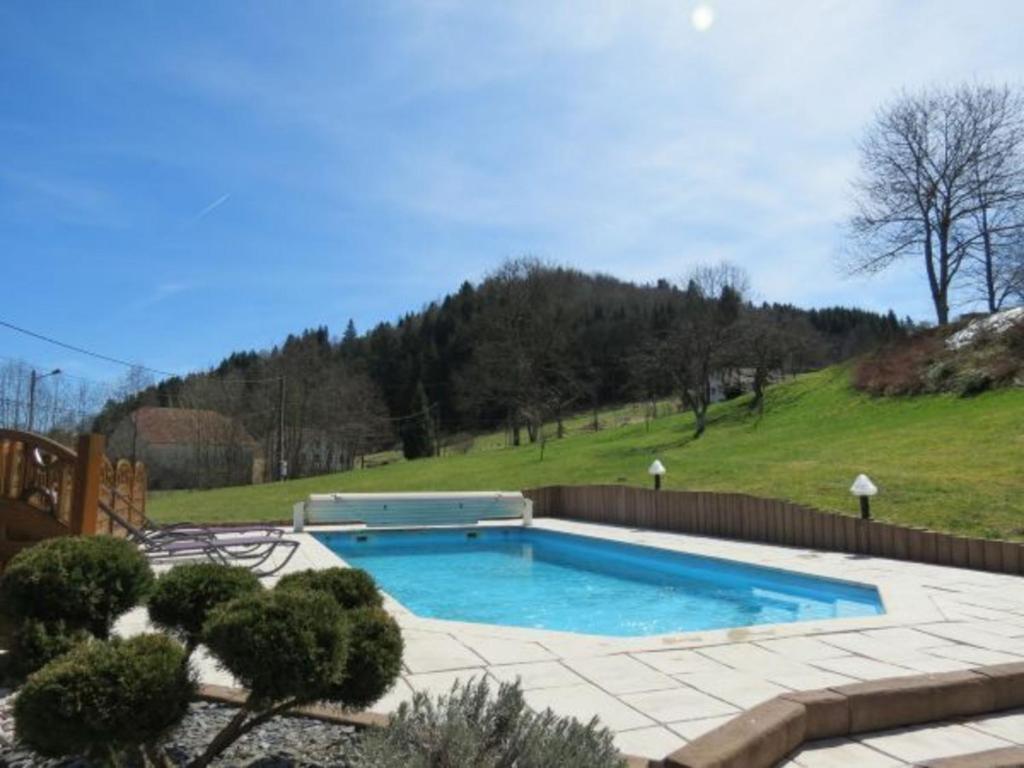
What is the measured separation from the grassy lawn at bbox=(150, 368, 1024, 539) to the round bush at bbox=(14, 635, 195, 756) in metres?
9.60

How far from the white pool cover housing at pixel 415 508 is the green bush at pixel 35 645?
36.7ft

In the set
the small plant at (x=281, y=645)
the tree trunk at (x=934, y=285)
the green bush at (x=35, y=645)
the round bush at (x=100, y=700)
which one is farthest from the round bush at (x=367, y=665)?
the tree trunk at (x=934, y=285)

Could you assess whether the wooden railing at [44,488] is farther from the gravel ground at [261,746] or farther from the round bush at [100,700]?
the round bush at [100,700]

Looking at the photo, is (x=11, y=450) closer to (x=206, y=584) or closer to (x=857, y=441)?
(x=206, y=584)

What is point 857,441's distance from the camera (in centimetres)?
1728

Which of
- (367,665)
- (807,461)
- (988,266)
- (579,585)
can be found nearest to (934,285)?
(988,266)

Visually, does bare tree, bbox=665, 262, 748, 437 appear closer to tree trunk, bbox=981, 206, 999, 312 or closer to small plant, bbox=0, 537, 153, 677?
tree trunk, bbox=981, 206, 999, 312

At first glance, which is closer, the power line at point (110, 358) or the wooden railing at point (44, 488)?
the wooden railing at point (44, 488)

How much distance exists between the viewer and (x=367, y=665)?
2.70 metres

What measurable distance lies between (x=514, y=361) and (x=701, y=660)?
97.8 ft

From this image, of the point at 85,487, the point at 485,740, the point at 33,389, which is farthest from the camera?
the point at 33,389

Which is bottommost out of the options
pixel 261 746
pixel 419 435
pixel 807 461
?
pixel 261 746

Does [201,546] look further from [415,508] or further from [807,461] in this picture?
[807,461]

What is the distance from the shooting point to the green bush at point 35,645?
9.24ft
